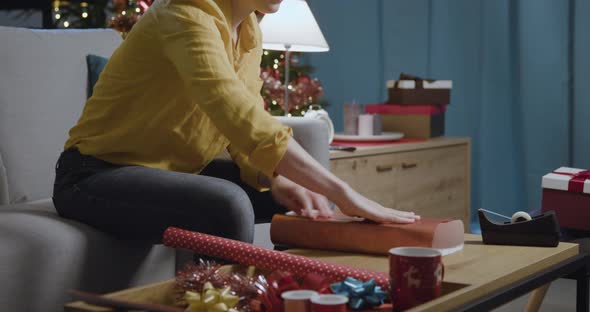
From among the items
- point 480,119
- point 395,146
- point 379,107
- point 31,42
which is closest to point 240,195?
point 31,42

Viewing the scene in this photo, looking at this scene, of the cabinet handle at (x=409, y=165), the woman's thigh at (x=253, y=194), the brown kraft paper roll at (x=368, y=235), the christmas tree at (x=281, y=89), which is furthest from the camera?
the christmas tree at (x=281, y=89)

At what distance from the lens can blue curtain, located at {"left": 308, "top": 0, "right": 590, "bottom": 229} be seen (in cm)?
326

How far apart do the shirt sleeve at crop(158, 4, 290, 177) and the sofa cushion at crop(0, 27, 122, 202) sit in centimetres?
65

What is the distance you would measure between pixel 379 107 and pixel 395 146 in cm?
44

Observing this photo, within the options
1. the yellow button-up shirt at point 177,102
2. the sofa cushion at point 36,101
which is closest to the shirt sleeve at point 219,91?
the yellow button-up shirt at point 177,102

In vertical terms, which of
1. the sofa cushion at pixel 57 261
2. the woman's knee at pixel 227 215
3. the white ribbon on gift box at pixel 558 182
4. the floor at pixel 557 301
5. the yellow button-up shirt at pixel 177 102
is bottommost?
the floor at pixel 557 301

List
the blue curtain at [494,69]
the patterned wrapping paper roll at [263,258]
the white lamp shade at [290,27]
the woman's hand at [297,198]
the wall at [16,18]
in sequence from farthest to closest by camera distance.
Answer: the wall at [16,18] < the blue curtain at [494,69] < the white lamp shade at [290,27] < the woman's hand at [297,198] < the patterned wrapping paper roll at [263,258]

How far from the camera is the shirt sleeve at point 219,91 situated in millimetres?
1375

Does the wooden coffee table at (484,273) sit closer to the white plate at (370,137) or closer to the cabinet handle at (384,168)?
the cabinet handle at (384,168)

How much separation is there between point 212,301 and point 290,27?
170 centimetres

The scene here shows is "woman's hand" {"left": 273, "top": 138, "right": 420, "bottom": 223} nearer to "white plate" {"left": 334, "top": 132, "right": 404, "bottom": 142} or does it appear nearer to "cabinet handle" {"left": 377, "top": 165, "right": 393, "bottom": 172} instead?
"cabinet handle" {"left": 377, "top": 165, "right": 393, "bottom": 172}

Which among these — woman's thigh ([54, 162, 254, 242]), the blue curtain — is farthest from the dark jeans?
the blue curtain

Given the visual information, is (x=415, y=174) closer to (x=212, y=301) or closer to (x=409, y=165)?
(x=409, y=165)

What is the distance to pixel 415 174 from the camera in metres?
2.89
